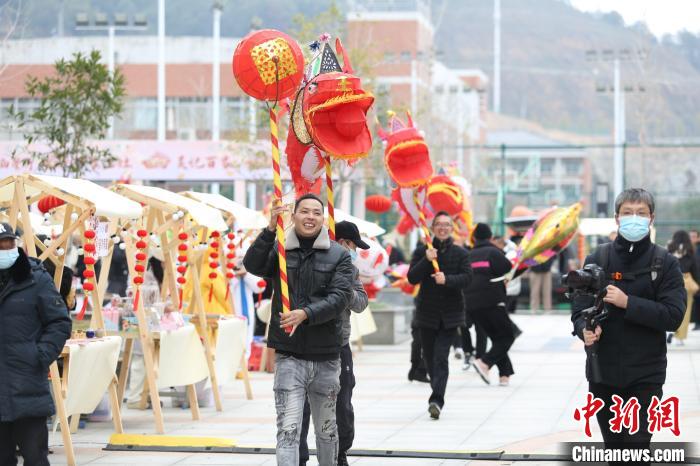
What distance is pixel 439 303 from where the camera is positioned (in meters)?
12.4

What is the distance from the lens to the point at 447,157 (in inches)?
2223

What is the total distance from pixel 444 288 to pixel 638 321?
545 cm

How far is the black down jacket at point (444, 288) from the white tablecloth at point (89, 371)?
10.1 feet

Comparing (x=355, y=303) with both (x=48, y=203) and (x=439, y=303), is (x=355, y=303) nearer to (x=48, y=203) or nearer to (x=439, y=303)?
(x=439, y=303)

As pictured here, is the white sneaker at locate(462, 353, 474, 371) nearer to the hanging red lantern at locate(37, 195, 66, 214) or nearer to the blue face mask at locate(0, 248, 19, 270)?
the hanging red lantern at locate(37, 195, 66, 214)

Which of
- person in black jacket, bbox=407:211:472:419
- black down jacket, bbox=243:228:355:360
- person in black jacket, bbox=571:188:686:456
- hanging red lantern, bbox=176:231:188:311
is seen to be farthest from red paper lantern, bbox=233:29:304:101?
person in black jacket, bbox=407:211:472:419

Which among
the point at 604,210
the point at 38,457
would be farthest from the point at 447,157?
the point at 38,457

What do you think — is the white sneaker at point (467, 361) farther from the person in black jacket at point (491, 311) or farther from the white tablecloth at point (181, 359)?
the white tablecloth at point (181, 359)

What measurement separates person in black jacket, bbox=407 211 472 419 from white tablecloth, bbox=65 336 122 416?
3044mm

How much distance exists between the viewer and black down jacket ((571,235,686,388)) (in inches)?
281

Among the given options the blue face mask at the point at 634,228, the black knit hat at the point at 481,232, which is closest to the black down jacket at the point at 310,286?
the blue face mask at the point at 634,228

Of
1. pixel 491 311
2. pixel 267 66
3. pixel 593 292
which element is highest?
pixel 267 66

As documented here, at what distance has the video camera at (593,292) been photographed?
7125 millimetres

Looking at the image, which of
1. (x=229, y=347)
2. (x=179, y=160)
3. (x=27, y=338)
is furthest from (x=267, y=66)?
(x=179, y=160)
